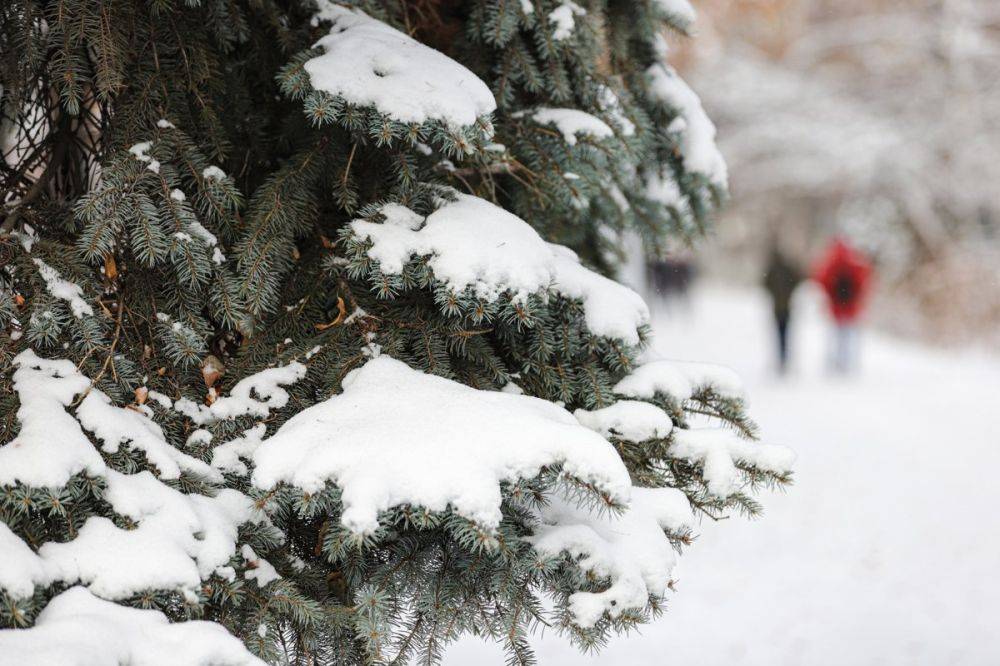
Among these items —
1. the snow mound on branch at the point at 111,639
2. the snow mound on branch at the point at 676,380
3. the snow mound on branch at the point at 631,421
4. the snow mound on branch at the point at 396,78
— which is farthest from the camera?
the snow mound on branch at the point at 676,380

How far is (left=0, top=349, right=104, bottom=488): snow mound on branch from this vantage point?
1.49 meters

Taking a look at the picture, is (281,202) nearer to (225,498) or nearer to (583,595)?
(225,498)

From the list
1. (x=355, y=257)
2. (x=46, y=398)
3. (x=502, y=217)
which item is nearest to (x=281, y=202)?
(x=355, y=257)

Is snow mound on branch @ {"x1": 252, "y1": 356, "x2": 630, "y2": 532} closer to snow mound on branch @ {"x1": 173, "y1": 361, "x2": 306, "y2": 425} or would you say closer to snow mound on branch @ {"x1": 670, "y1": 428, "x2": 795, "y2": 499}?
snow mound on branch @ {"x1": 173, "y1": 361, "x2": 306, "y2": 425}

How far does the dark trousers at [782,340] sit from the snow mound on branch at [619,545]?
8346 mm

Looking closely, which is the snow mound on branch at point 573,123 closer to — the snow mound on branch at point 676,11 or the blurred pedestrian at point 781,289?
the snow mound on branch at point 676,11

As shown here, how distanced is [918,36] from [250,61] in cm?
1426

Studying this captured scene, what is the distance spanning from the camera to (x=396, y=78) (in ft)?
6.07

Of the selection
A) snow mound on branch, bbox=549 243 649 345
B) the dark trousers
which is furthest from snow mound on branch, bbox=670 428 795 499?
the dark trousers

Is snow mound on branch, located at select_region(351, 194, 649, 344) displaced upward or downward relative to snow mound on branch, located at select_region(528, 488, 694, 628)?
upward

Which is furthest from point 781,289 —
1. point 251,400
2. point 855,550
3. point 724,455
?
point 251,400

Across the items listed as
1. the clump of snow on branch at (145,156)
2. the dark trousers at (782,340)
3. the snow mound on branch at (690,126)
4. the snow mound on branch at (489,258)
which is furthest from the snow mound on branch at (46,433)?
the dark trousers at (782,340)

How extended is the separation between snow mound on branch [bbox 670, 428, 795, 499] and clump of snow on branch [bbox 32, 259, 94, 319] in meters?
1.44

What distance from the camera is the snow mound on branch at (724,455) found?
186 cm
